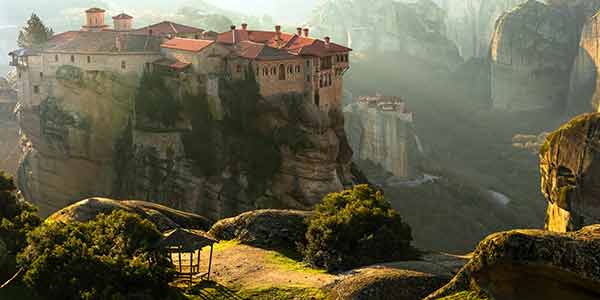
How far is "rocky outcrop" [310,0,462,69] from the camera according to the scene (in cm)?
15412

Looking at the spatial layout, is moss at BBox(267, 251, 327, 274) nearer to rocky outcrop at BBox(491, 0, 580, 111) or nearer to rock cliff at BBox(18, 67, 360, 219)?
rock cliff at BBox(18, 67, 360, 219)

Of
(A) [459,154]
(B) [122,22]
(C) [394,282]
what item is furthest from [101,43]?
(A) [459,154]

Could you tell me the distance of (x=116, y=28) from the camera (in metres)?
61.2

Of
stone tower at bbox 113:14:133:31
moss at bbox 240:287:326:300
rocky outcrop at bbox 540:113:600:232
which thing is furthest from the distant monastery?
moss at bbox 240:287:326:300

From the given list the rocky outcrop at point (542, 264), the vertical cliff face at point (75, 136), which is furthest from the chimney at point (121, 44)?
the rocky outcrop at point (542, 264)

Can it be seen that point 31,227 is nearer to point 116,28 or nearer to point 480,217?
point 116,28

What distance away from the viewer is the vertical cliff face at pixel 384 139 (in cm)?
8312

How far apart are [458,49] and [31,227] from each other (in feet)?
511

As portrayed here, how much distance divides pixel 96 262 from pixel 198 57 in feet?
108

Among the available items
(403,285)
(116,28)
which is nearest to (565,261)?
(403,285)

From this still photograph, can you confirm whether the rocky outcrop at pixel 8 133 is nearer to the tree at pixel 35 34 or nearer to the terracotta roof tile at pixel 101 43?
the tree at pixel 35 34

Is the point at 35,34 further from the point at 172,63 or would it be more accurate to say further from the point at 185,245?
the point at 185,245

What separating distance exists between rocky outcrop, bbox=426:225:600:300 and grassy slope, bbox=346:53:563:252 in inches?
1941

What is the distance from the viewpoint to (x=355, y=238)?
23531mm
